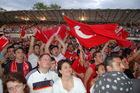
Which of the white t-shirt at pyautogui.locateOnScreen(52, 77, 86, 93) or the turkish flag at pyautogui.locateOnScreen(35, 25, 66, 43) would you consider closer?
the white t-shirt at pyautogui.locateOnScreen(52, 77, 86, 93)

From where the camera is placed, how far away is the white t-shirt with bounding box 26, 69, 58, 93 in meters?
A: 2.41

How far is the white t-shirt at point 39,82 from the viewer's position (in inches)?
95.0

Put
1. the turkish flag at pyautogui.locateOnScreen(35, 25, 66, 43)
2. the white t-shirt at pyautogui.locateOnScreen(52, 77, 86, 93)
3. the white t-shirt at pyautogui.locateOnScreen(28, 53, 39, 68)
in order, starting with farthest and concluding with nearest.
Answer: the turkish flag at pyautogui.locateOnScreen(35, 25, 66, 43) < the white t-shirt at pyautogui.locateOnScreen(28, 53, 39, 68) < the white t-shirt at pyautogui.locateOnScreen(52, 77, 86, 93)

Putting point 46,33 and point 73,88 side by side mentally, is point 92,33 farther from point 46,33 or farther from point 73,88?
point 46,33

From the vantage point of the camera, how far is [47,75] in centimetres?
261

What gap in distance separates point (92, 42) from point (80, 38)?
412mm

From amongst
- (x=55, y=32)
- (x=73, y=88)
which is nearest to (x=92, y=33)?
(x=55, y=32)

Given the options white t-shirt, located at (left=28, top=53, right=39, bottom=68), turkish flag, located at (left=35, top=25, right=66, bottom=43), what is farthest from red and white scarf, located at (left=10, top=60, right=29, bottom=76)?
turkish flag, located at (left=35, top=25, right=66, bottom=43)

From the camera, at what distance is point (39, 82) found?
Answer: 2.46 m

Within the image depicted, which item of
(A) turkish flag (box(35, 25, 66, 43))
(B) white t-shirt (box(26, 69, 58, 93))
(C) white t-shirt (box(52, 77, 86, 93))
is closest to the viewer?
(C) white t-shirt (box(52, 77, 86, 93))

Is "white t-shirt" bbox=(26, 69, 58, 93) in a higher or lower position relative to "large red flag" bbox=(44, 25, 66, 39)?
lower

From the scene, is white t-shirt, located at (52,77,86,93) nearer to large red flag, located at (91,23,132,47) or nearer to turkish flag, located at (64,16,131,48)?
turkish flag, located at (64,16,131,48)

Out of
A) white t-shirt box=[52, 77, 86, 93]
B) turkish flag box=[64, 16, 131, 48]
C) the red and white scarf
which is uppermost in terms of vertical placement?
turkish flag box=[64, 16, 131, 48]

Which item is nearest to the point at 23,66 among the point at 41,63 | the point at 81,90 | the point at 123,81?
the point at 41,63
